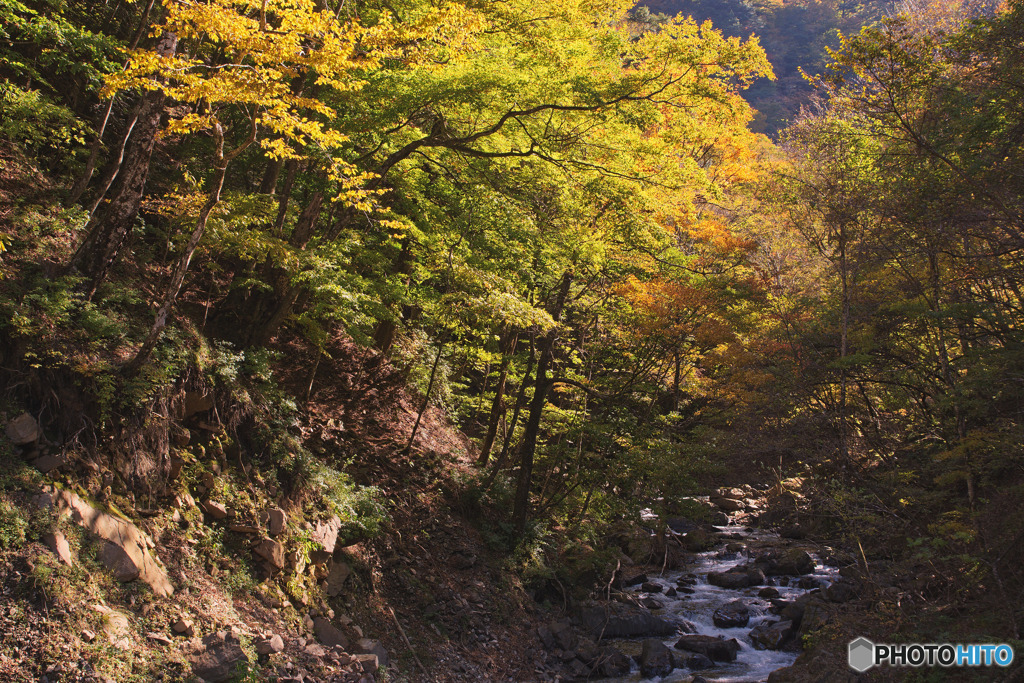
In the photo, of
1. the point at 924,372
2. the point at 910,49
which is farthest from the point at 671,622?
the point at 910,49

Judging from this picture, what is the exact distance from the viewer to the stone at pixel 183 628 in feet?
16.8

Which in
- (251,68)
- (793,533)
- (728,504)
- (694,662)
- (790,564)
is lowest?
(694,662)

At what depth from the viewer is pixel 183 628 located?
16.8ft

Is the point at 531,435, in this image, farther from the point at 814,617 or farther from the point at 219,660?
the point at 219,660

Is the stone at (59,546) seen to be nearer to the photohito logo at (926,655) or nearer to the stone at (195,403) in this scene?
the stone at (195,403)

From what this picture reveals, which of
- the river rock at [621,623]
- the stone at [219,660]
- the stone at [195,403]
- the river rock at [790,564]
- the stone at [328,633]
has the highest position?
the river rock at [790,564]

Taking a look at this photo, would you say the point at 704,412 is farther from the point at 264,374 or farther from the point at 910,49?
the point at 264,374

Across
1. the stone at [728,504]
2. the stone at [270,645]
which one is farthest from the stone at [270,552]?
the stone at [728,504]

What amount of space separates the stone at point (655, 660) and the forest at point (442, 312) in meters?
0.87

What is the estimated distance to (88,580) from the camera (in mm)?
4727

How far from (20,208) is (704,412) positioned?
13033 mm

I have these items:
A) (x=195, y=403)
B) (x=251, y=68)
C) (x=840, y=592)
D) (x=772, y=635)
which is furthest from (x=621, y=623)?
(x=251, y=68)

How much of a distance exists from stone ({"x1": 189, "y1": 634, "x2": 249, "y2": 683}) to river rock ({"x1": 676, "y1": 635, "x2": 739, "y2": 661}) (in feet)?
25.0

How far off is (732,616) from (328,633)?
8191 millimetres
